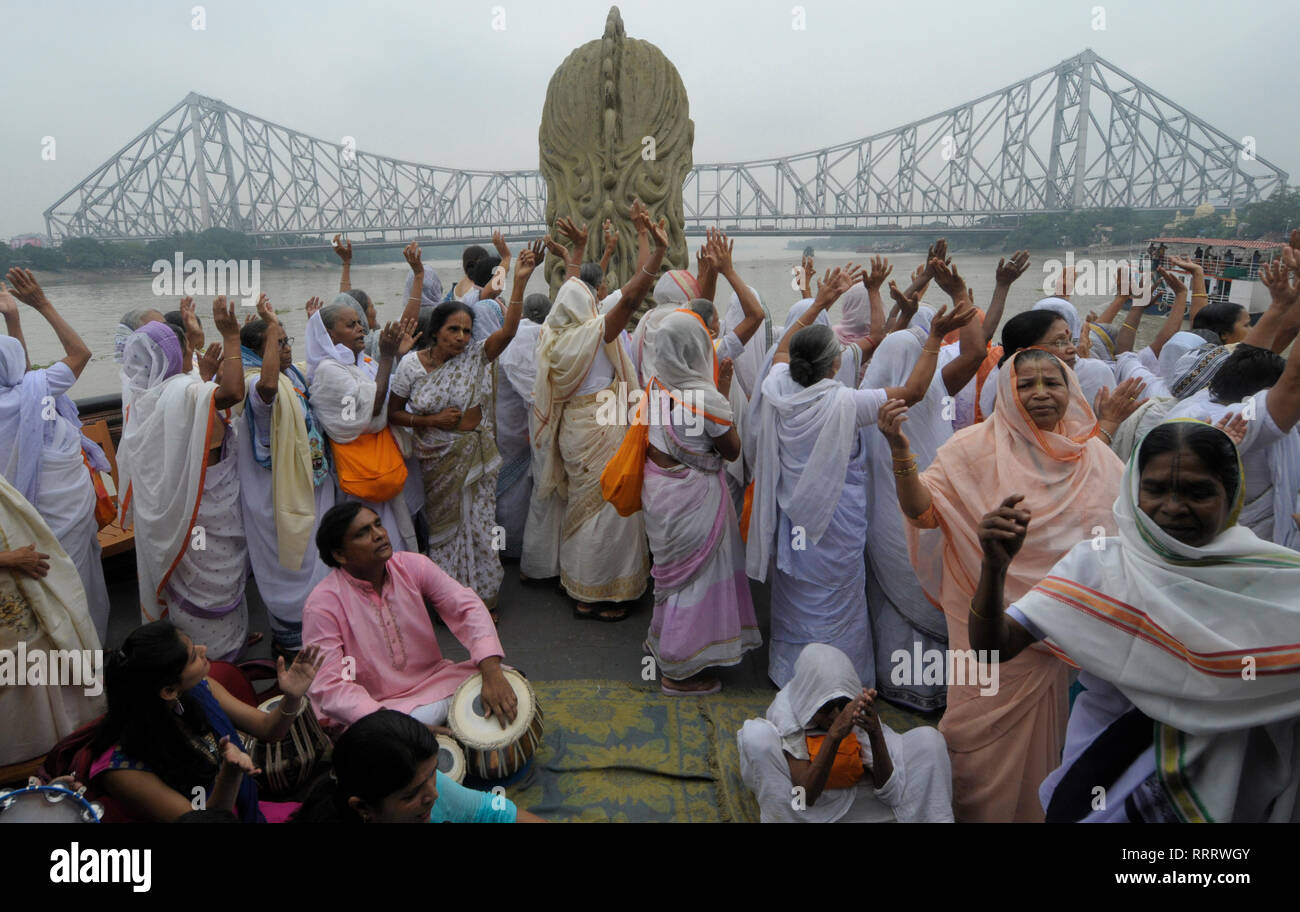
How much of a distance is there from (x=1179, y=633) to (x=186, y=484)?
349 cm

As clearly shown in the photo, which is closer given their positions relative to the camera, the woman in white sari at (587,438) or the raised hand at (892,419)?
the raised hand at (892,419)

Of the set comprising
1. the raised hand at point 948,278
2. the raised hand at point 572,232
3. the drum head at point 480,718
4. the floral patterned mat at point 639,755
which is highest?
the raised hand at point 572,232

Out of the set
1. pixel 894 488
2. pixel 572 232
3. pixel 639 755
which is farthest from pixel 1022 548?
pixel 572 232

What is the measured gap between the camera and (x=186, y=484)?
323 cm

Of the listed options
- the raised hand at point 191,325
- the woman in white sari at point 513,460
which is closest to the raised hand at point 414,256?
the woman in white sari at point 513,460

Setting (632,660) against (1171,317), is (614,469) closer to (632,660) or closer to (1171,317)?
(632,660)

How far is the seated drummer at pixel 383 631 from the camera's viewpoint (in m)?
2.55

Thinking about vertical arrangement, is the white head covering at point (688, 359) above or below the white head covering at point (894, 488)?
above

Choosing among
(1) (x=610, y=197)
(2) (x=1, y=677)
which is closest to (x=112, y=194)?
(1) (x=610, y=197)

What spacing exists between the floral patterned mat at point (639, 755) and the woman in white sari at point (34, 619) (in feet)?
5.53

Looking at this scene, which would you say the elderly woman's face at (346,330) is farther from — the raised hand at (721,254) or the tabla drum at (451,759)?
the tabla drum at (451,759)

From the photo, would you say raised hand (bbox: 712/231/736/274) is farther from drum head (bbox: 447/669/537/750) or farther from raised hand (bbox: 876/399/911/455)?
drum head (bbox: 447/669/537/750)

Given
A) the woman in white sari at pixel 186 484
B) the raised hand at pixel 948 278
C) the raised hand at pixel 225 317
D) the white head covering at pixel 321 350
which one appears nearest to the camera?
the raised hand at pixel 225 317

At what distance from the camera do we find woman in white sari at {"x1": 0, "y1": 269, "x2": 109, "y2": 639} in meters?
3.10
